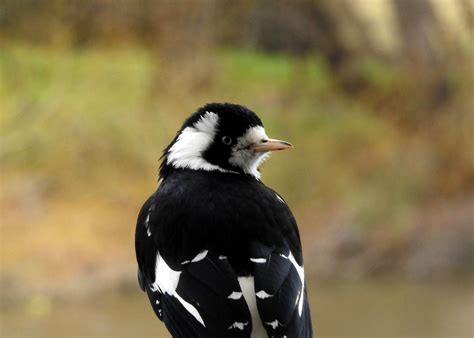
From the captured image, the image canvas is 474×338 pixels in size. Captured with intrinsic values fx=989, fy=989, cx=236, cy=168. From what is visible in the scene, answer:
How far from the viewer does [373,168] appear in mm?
8859

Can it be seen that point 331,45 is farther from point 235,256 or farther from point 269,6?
point 235,256

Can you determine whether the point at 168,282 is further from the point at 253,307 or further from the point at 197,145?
the point at 197,145

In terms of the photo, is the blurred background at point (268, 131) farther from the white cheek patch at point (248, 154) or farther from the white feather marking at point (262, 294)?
the white feather marking at point (262, 294)

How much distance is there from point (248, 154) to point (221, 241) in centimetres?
35

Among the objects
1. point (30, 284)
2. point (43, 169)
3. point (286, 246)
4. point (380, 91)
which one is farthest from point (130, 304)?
point (286, 246)

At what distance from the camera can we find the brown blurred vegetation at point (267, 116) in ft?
27.3

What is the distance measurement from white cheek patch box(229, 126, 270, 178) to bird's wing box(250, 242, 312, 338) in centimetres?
30

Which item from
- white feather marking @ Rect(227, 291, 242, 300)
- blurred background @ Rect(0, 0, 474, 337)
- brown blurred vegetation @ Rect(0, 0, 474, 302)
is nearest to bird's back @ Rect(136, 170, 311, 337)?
white feather marking @ Rect(227, 291, 242, 300)

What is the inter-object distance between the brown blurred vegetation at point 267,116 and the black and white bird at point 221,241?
17.3 ft

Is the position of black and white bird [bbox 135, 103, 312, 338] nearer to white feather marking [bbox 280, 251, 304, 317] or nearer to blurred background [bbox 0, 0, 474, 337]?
white feather marking [bbox 280, 251, 304, 317]

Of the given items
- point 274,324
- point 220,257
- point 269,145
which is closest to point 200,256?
point 220,257

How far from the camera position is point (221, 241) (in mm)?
2482

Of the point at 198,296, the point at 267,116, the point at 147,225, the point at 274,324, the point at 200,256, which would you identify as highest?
the point at 267,116

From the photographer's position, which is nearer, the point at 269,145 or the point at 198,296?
the point at 198,296
